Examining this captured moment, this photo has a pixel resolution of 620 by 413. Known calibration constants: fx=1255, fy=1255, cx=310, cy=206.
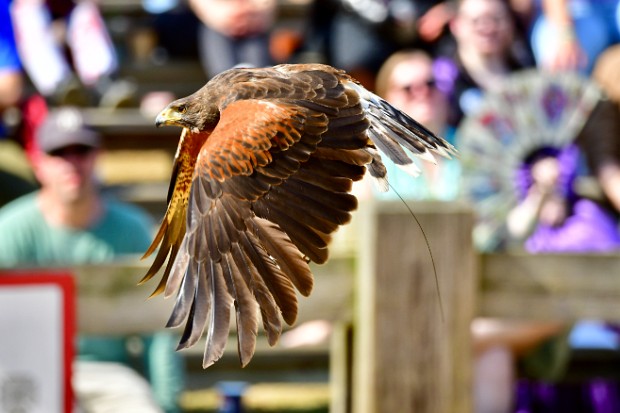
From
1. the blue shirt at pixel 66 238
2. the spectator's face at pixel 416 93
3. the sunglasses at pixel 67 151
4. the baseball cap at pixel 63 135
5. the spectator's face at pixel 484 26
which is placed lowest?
the blue shirt at pixel 66 238

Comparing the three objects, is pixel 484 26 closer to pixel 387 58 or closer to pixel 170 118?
pixel 387 58

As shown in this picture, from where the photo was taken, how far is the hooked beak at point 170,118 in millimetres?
2541

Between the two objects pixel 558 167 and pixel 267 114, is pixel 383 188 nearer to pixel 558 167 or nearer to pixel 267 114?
pixel 267 114

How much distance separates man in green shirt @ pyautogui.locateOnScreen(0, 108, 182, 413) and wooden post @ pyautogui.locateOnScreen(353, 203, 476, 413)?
0.75 metres

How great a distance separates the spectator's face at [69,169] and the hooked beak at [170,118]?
1792mm

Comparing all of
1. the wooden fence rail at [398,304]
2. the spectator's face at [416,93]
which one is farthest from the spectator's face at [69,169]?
the spectator's face at [416,93]

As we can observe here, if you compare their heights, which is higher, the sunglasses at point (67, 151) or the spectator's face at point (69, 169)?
the sunglasses at point (67, 151)

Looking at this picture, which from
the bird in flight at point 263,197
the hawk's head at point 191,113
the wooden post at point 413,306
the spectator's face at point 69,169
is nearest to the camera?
the bird in flight at point 263,197

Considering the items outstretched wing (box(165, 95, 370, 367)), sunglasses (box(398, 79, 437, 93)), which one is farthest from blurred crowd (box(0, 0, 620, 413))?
outstretched wing (box(165, 95, 370, 367))

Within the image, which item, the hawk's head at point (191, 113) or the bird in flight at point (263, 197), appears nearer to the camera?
the bird in flight at point (263, 197)

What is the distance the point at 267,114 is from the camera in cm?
241

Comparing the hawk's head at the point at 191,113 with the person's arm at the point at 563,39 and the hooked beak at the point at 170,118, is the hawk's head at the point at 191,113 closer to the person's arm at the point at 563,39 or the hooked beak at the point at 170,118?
the hooked beak at the point at 170,118

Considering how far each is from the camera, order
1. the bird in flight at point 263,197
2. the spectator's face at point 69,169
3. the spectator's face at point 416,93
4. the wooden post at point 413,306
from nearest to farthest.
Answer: the bird in flight at point 263,197, the wooden post at point 413,306, the spectator's face at point 69,169, the spectator's face at point 416,93

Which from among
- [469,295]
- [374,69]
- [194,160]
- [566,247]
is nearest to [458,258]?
[469,295]
